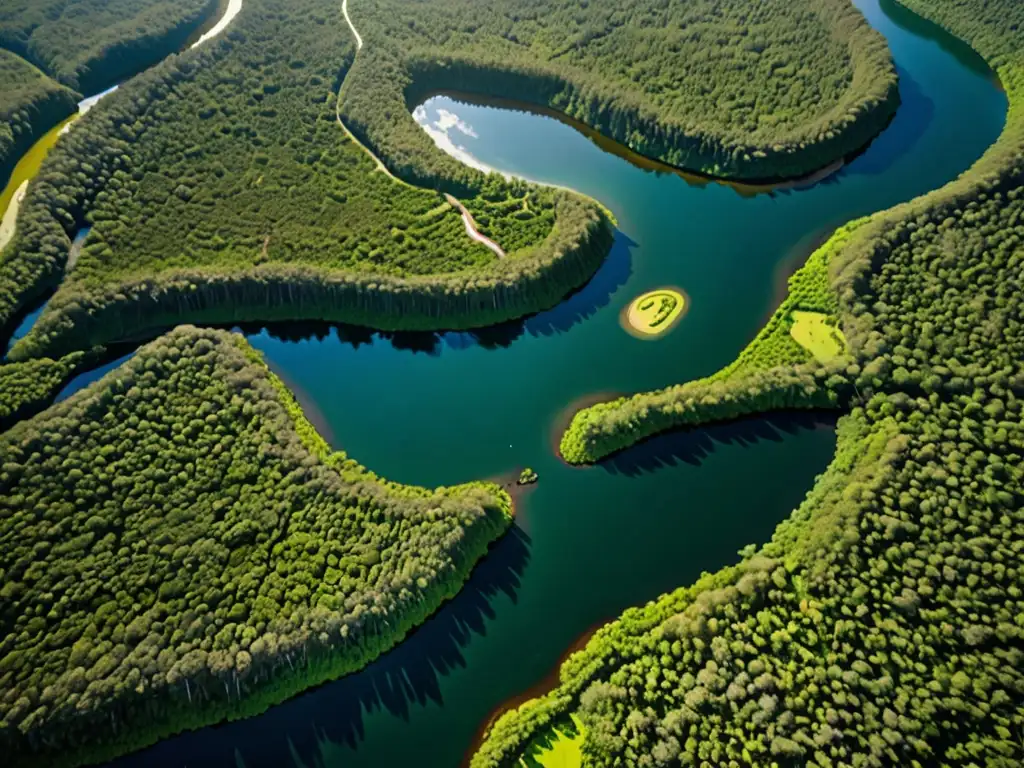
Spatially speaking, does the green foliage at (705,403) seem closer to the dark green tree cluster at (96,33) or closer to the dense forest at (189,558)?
the dense forest at (189,558)

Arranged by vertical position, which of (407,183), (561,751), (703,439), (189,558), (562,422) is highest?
(407,183)

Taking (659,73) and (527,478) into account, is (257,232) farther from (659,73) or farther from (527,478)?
(659,73)

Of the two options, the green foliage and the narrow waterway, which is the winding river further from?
the narrow waterway

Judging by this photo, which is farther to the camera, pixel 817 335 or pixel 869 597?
pixel 817 335

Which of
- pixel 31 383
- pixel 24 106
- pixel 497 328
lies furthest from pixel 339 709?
pixel 24 106

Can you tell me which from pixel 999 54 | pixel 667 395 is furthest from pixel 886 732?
pixel 999 54

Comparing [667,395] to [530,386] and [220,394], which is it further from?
[220,394]
